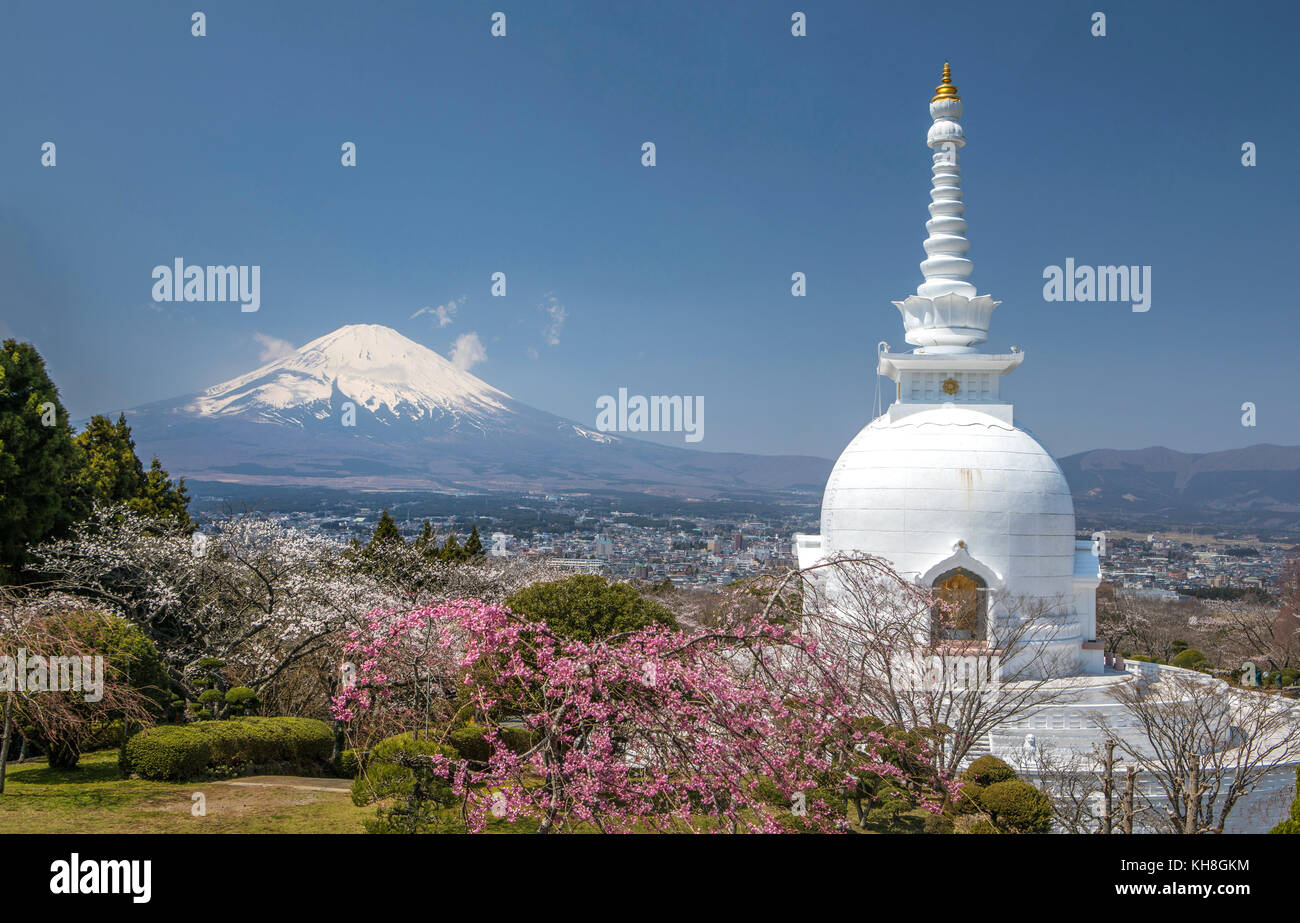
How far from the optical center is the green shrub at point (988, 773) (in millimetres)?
15977

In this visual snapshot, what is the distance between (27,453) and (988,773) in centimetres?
2158

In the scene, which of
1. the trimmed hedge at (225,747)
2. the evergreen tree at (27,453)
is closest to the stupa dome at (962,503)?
the trimmed hedge at (225,747)

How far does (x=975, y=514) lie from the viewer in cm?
2297

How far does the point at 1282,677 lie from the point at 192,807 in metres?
30.4

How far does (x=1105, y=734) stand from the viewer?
18609mm

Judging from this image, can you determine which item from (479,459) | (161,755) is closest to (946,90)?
(161,755)

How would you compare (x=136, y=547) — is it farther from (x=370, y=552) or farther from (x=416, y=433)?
(x=416, y=433)

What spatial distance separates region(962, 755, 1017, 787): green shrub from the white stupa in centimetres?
441

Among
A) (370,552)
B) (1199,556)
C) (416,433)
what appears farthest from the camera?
(416,433)

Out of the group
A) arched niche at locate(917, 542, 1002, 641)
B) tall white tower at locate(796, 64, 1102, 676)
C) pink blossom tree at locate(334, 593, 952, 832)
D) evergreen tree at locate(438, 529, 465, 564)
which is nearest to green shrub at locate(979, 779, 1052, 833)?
pink blossom tree at locate(334, 593, 952, 832)

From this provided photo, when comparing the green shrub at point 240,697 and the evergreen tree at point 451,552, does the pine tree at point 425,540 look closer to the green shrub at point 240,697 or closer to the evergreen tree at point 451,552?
the evergreen tree at point 451,552

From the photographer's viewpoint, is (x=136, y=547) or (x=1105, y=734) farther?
(x=136, y=547)

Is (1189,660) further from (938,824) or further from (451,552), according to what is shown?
(451,552)
